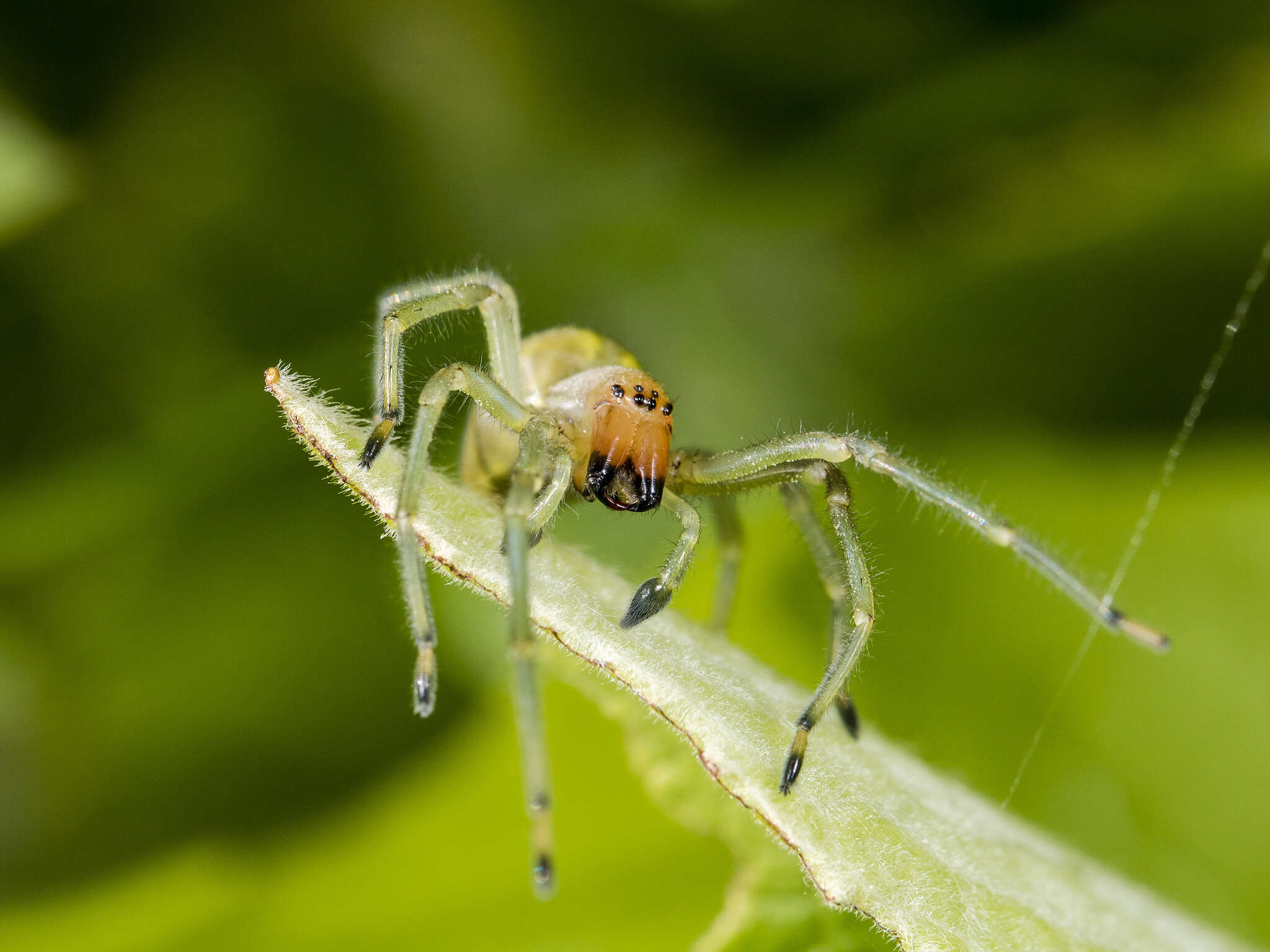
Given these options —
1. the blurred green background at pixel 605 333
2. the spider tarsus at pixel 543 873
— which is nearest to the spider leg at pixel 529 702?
the spider tarsus at pixel 543 873

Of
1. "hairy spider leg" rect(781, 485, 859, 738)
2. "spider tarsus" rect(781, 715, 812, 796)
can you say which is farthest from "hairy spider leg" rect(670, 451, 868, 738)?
"spider tarsus" rect(781, 715, 812, 796)

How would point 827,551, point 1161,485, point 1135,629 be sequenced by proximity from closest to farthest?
1. point 1135,629
2. point 827,551
3. point 1161,485

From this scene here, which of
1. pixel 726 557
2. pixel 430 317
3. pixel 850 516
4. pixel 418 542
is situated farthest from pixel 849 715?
pixel 430 317

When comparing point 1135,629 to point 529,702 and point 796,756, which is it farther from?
point 529,702

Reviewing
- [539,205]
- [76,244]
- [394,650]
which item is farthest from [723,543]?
[76,244]

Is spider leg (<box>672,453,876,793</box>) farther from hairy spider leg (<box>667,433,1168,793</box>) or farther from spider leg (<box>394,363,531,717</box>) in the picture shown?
spider leg (<box>394,363,531,717</box>)

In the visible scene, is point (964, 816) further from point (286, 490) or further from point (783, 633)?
point (286, 490)
